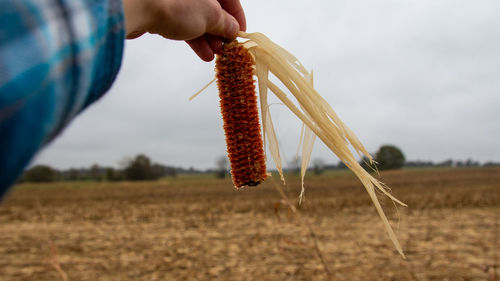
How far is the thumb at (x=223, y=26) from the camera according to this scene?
118cm

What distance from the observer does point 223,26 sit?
1256mm

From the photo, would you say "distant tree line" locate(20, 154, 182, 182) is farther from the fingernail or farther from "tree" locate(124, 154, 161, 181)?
the fingernail

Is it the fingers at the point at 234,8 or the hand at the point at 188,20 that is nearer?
the hand at the point at 188,20

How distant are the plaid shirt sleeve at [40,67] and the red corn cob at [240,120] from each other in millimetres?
792

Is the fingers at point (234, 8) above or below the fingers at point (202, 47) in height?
above

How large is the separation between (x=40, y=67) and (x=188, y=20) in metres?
0.67

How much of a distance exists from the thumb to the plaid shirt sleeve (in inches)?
25.6

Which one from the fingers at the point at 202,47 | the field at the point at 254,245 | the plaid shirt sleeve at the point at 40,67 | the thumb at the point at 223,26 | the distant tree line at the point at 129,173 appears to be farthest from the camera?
the distant tree line at the point at 129,173

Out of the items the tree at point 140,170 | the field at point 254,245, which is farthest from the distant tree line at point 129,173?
the field at point 254,245

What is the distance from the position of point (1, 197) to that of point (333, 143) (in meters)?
1.25

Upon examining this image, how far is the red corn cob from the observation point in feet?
4.36

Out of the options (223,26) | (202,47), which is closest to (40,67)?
(223,26)

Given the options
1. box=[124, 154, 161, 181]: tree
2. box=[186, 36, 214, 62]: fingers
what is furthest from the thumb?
box=[124, 154, 161, 181]: tree

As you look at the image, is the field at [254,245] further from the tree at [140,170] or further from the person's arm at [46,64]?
the tree at [140,170]
